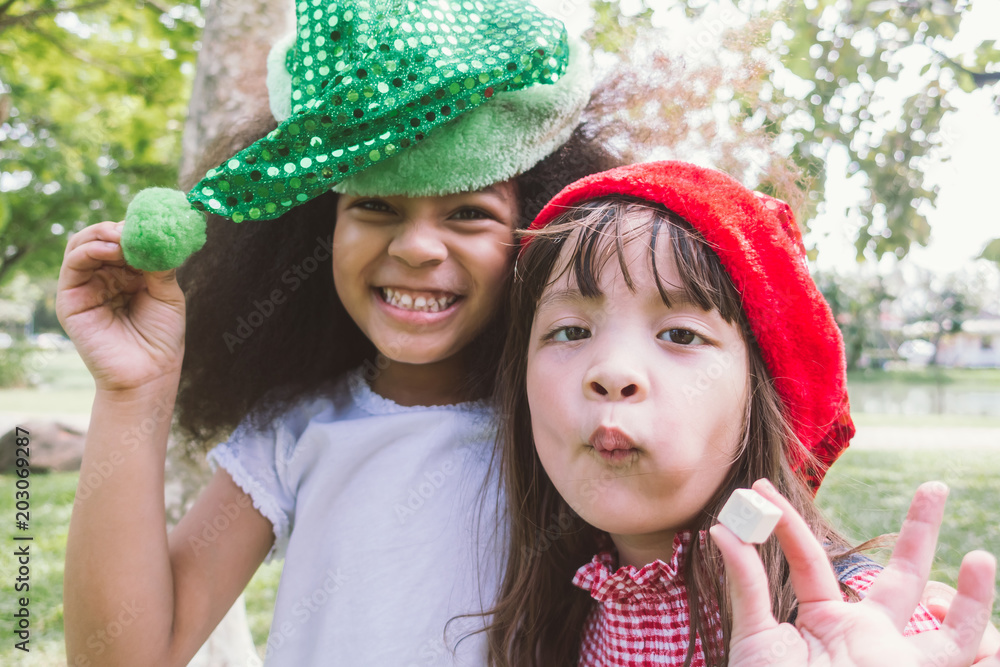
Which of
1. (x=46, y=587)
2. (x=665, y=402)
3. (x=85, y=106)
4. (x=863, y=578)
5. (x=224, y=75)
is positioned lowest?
(x=46, y=587)

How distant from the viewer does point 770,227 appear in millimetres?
1342

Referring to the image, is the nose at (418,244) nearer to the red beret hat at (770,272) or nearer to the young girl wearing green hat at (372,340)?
the young girl wearing green hat at (372,340)

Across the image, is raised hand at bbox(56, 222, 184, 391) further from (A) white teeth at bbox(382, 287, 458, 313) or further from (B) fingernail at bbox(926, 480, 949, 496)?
(B) fingernail at bbox(926, 480, 949, 496)

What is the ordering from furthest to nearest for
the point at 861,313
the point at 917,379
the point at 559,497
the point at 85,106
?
the point at 917,379
the point at 861,313
the point at 85,106
the point at 559,497

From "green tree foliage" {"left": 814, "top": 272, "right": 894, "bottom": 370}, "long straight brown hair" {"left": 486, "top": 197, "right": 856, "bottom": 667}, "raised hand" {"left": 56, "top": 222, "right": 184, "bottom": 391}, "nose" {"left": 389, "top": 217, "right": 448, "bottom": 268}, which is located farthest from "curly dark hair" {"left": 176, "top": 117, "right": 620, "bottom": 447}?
"green tree foliage" {"left": 814, "top": 272, "right": 894, "bottom": 370}

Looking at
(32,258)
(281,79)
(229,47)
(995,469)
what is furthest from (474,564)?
(32,258)

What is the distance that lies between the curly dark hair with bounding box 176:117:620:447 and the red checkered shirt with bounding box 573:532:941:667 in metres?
0.97

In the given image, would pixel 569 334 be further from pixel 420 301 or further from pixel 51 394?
pixel 51 394

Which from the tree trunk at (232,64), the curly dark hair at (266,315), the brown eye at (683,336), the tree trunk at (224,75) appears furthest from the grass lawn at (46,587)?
the brown eye at (683,336)

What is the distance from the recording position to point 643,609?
1.38 m

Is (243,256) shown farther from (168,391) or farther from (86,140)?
(86,140)

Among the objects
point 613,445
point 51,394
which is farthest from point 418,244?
point 51,394

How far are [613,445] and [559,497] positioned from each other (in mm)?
430

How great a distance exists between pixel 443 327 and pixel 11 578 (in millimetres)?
4711
